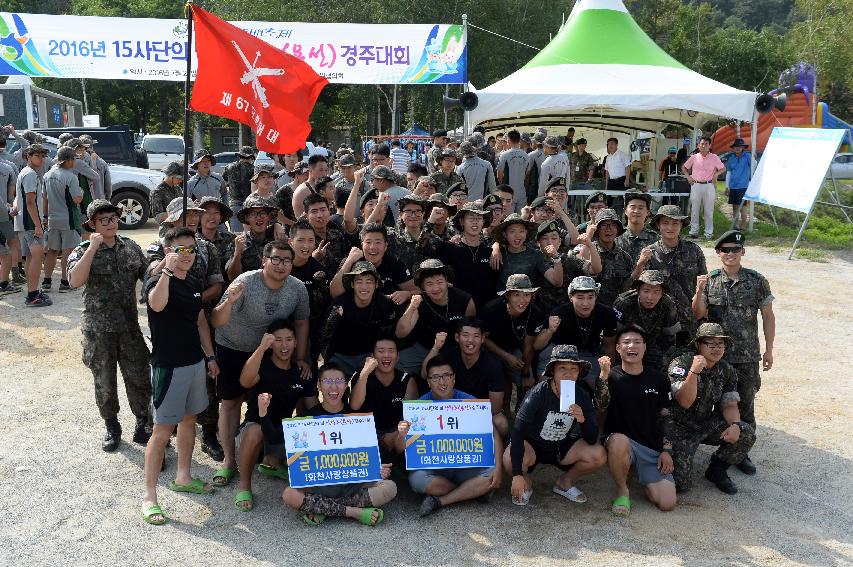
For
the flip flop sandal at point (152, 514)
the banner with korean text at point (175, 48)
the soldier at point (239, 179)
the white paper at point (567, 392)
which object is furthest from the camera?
the banner with korean text at point (175, 48)

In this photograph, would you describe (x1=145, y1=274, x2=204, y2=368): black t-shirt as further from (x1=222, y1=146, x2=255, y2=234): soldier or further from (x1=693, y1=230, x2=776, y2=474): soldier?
(x1=222, y1=146, x2=255, y2=234): soldier

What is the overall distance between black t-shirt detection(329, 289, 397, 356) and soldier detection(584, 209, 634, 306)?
195 centimetres

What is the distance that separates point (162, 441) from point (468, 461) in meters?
2.09

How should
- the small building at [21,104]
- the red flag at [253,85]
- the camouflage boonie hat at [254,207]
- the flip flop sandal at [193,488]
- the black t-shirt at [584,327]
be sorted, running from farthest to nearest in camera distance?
the small building at [21,104] → the camouflage boonie hat at [254,207] → the black t-shirt at [584,327] → the red flag at [253,85] → the flip flop sandal at [193,488]

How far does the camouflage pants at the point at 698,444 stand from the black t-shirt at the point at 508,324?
1.33 m

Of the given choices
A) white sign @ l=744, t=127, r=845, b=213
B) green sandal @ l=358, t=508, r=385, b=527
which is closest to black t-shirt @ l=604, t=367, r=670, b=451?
green sandal @ l=358, t=508, r=385, b=527

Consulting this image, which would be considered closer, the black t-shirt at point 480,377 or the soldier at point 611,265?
the black t-shirt at point 480,377

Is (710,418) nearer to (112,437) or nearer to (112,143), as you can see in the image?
(112,437)

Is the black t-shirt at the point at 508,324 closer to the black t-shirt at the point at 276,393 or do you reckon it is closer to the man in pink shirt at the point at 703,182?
the black t-shirt at the point at 276,393

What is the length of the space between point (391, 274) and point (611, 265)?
77.1 inches

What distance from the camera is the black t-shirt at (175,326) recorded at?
4.87 meters

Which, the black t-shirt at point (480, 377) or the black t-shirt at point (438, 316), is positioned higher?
the black t-shirt at point (438, 316)

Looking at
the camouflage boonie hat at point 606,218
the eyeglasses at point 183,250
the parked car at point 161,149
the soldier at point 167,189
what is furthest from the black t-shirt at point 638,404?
the parked car at point 161,149

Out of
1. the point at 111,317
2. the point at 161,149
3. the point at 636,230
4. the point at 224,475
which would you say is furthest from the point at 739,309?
the point at 161,149
